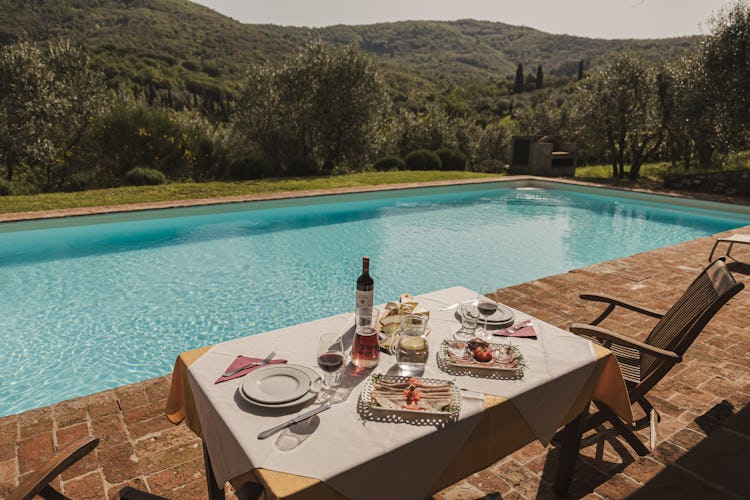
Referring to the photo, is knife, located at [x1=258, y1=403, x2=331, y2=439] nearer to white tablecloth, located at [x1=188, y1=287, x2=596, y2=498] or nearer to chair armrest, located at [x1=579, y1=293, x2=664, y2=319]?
white tablecloth, located at [x1=188, y1=287, x2=596, y2=498]

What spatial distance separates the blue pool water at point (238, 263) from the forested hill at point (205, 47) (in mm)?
10461

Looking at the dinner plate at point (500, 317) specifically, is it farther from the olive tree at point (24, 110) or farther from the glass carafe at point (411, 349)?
the olive tree at point (24, 110)

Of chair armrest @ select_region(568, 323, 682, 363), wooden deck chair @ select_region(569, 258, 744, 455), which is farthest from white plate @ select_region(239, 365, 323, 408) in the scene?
chair armrest @ select_region(568, 323, 682, 363)

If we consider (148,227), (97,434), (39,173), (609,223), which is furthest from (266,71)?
(97,434)

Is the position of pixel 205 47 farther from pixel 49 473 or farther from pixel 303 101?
pixel 49 473

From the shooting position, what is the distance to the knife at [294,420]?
1511 millimetres

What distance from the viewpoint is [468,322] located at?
2268 millimetres

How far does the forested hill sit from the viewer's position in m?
44.4

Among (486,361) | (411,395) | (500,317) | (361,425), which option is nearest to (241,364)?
(361,425)

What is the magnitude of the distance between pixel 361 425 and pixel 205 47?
73.1 meters

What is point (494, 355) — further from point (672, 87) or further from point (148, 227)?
point (672, 87)

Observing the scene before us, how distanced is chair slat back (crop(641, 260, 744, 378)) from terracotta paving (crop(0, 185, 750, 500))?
1.73ft

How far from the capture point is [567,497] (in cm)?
237

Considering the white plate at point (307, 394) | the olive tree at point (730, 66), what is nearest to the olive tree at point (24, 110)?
the white plate at point (307, 394)
